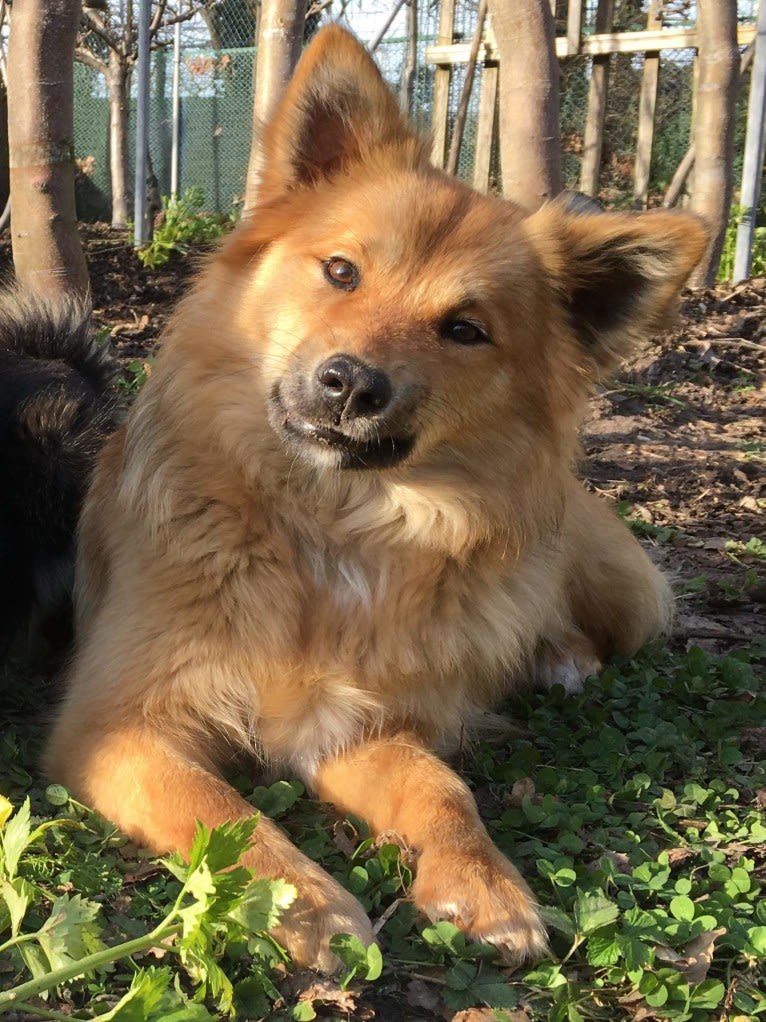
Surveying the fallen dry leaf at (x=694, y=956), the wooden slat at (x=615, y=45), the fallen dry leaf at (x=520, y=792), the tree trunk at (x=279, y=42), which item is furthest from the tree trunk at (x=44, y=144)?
the wooden slat at (x=615, y=45)

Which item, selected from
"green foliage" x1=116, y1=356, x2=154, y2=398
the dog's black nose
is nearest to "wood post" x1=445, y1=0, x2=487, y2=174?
"green foliage" x1=116, y1=356, x2=154, y2=398

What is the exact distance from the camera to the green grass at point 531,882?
5.51 ft

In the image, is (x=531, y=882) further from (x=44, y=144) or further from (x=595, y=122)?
(x=595, y=122)

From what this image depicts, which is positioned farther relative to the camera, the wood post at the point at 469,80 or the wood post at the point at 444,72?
the wood post at the point at 444,72

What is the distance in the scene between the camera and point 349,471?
8.61ft

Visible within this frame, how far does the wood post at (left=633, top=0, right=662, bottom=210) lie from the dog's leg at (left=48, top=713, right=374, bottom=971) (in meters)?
10.3

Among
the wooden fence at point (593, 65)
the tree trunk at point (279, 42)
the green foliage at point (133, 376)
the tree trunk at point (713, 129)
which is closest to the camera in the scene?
the green foliage at point (133, 376)

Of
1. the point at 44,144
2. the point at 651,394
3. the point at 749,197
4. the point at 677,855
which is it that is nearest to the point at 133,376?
the point at 44,144

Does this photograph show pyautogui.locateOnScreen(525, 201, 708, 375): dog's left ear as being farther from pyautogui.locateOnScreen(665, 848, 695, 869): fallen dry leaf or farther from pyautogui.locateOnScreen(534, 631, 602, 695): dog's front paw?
pyautogui.locateOnScreen(665, 848, 695, 869): fallen dry leaf

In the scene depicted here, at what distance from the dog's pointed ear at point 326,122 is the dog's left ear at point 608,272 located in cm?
51

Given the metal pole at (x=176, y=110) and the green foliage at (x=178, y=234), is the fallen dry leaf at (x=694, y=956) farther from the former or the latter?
the metal pole at (x=176, y=110)

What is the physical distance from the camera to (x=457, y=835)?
7.18 feet

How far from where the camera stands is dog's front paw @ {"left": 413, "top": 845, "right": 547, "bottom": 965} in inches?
77.2

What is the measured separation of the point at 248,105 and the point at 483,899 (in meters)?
13.9
